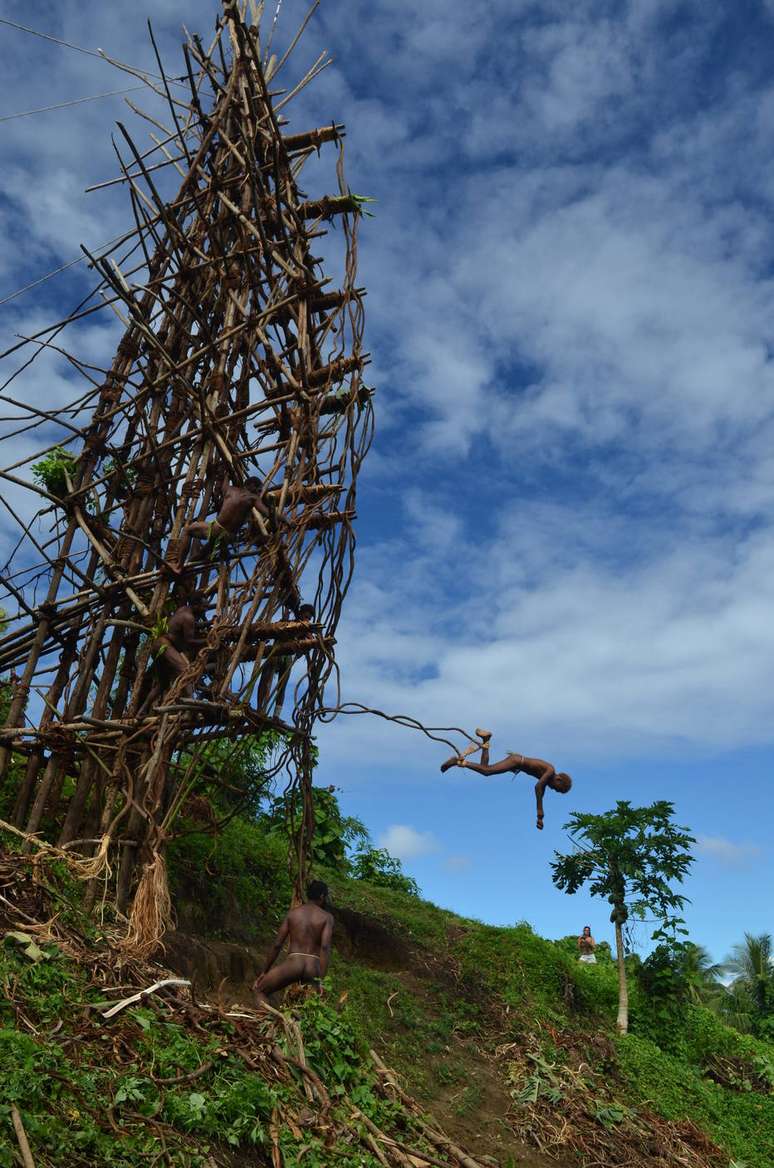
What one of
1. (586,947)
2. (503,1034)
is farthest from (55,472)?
(586,947)

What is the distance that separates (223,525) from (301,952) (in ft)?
12.4

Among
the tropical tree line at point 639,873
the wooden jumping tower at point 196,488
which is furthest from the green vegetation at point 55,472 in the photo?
the tropical tree line at point 639,873

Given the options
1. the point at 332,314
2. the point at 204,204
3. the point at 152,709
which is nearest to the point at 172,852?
the point at 152,709

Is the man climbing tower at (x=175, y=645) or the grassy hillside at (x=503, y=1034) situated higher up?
the man climbing tower at (x=175, y=645)

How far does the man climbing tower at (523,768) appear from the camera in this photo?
6824 mm

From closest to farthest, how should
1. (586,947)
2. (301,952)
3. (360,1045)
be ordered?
(360,1045) → (301,952) → (586,947)

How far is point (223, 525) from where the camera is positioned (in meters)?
8.40

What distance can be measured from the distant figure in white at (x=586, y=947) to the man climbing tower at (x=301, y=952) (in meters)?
15.6

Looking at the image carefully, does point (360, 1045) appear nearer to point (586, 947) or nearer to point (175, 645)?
point (175, 645)

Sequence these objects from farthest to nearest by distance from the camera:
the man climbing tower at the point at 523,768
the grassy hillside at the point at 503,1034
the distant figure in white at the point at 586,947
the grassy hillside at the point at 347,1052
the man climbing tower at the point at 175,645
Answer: the distant figure in white at the point at 586,947
the grassy hillside at the point at 503,1034
the man climbing tower at the point at 175,645
the man climbing tower at the point at 523,768
the grassy hillside at the point at 347,1052

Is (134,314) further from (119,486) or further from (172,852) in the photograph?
(172,852)

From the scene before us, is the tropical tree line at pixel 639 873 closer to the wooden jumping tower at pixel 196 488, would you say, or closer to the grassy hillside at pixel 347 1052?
the grassy hillside at pixel 347 1052

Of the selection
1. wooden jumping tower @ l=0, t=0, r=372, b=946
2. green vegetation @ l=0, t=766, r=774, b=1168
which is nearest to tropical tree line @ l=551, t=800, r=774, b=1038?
green vegetation @ l=0, t=766, r=774, b=1168

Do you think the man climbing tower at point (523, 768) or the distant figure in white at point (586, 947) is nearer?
the man climbing tower at point (523, 768)
